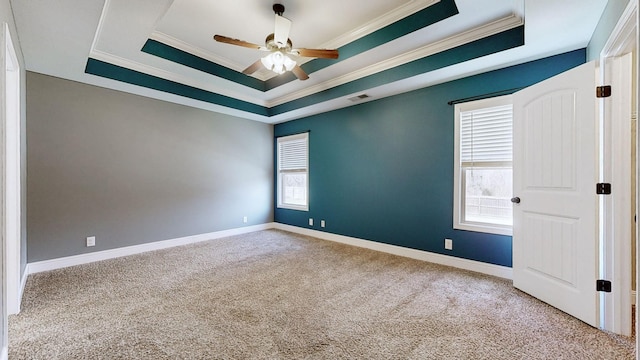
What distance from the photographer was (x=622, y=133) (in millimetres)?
1902

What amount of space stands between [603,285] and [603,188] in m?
0.74

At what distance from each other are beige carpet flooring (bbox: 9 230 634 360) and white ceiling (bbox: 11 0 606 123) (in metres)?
2.43

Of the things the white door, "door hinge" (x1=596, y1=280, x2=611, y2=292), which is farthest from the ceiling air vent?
"door hinge" (x1=596, y1=280, x2=611, y2=292)

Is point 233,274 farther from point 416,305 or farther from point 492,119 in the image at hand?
point 492,119

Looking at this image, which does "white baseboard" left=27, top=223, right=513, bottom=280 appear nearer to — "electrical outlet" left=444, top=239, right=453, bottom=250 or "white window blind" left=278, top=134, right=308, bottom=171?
"electrical outlet" left=444, top=239, right=453, bottom=250

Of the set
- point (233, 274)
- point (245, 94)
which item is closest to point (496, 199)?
point (233, 274)

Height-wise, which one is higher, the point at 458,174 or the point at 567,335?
the point at 458,174

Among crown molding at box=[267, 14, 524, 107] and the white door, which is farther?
crown molding at box=[267, 14, 524, 107]

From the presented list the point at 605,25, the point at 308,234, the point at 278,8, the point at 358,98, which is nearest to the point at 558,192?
the point at 605,25

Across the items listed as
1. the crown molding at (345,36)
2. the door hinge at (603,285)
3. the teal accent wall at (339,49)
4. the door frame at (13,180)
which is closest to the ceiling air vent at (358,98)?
the teal accent wall at (339,49)

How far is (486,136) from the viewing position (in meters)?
3.15

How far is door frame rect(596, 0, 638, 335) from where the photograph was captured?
6.16 feet

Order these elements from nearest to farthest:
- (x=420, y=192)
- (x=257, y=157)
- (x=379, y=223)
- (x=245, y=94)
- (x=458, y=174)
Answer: (x=458, y=174), (x=420, y=192), (x=379, y=223), (x=245, y=94), (x=257, y=157)

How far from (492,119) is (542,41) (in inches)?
34.9
